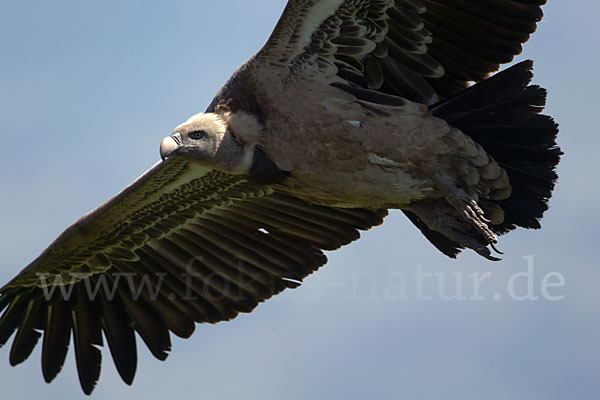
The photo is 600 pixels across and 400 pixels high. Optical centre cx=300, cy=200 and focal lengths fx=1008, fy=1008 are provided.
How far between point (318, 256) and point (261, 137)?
2146 millimetres

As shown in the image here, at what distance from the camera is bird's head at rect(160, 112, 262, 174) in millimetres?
7887

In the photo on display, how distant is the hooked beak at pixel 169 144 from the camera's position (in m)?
7.76

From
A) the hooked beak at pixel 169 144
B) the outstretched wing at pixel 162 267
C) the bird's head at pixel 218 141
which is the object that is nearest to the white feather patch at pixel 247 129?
the bird's head at pixel 218 141

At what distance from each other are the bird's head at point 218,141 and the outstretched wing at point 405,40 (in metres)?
0.58

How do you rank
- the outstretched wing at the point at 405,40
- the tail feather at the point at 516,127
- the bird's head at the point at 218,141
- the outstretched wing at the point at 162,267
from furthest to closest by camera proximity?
the outstretched wing at the point at 162,267
the tail feather at the point at 516,127
the bird's head at the point at 218,141
the outstretched wing at the point at 405,40

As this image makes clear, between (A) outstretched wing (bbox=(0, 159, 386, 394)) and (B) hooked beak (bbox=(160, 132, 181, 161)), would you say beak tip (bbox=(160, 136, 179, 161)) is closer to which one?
(B) hooked beak (bbox=(160, 132, 181, 161))

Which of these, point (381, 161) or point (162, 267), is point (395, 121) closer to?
point (381, 161)

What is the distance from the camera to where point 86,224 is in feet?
30.6

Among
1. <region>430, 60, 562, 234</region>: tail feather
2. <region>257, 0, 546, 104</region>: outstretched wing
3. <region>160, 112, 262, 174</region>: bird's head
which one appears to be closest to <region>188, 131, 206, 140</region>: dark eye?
<region>160, 112, 262, 174</region>: bird's head

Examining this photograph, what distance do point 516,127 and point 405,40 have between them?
113 cm

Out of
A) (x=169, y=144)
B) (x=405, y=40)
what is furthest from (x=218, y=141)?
(x=405, y=40)

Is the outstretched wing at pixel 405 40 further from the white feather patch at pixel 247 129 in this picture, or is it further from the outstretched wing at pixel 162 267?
the outstretched wing at pixel 162 267

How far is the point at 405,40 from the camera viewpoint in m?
8.13

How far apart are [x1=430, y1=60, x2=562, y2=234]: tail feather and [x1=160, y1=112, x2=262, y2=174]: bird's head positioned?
1552 millimetres
